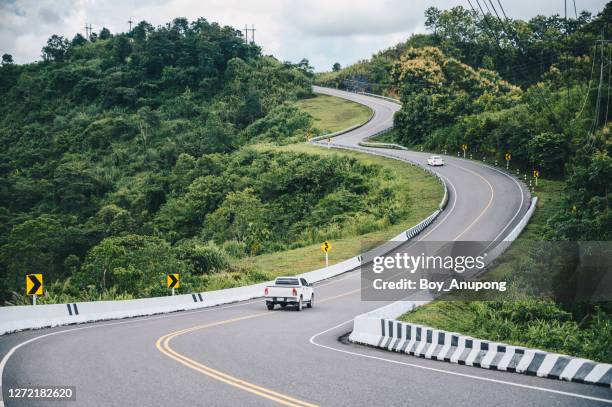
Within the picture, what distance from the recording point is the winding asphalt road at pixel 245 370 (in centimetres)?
939

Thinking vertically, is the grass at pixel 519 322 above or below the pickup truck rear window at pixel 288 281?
below

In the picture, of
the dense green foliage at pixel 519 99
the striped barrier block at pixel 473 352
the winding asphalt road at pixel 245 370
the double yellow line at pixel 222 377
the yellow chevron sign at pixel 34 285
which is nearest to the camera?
the double yellow line at pixel 222 377

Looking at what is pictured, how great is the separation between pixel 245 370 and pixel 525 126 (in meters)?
56.8

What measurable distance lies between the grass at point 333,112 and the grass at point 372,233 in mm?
24983

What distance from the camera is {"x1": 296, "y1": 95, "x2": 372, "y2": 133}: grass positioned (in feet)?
313

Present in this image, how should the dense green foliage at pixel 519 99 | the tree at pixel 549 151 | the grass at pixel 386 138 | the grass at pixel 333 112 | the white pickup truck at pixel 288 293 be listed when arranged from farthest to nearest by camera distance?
the grass at pixel 333 112 < the grass at pixel 386 138 < the tree at pixel 549 151 < the dense green foliage at pixel 519 99 < the white pickup truck at pixel 288 293

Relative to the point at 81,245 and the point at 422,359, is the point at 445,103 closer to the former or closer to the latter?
the point at 81,245

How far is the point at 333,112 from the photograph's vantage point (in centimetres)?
10369

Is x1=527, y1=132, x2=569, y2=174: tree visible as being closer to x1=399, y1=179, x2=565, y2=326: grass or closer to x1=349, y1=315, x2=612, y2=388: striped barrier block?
x1=399, y1=179, x2=565, y2=326: grass

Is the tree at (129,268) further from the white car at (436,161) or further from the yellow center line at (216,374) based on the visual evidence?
the white car at (436,161)

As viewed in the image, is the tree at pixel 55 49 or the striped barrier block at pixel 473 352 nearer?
the striped barrier block at pixel 473 352

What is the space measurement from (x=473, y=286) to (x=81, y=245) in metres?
40.9

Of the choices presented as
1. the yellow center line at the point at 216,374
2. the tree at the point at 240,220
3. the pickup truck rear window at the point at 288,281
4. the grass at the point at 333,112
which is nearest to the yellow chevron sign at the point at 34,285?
the yellow center line at the point at 216,374

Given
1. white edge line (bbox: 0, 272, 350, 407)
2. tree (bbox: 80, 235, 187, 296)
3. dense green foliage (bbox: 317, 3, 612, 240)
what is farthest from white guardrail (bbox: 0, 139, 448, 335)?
dense green foliage (bbox: 317, 3, 612, 240)
